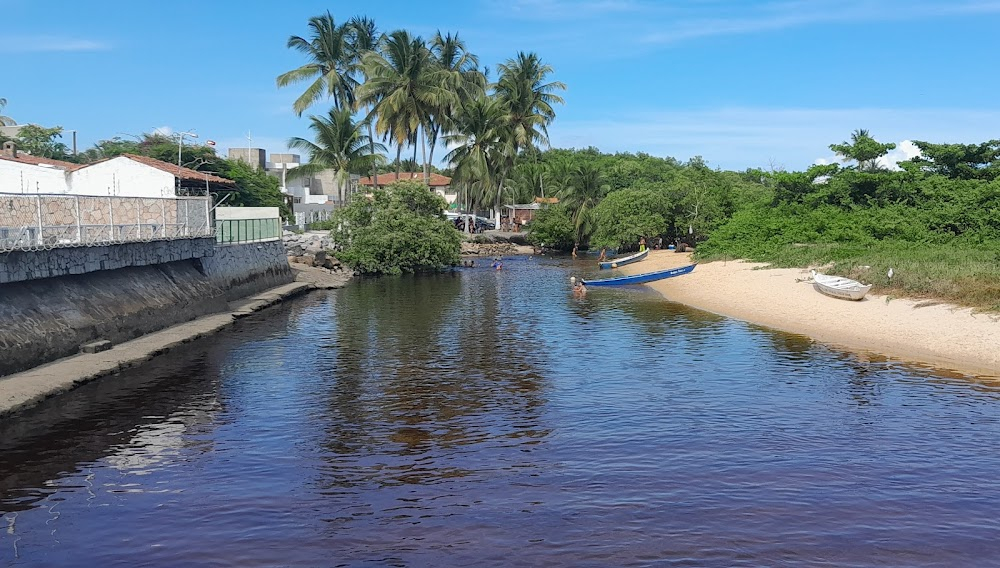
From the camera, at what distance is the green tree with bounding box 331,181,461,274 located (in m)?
57.5

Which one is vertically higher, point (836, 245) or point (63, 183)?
point (63, 183)

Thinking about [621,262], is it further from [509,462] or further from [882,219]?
[509,462]

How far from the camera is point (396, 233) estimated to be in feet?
189

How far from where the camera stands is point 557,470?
48.8 ft

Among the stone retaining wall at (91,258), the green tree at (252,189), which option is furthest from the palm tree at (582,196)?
the stone retaining wall at (91,258)

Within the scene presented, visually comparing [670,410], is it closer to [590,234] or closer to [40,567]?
[40,567]

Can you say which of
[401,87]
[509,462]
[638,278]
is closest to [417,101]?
[401,87]

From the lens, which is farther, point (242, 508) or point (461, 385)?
point (461, 385)

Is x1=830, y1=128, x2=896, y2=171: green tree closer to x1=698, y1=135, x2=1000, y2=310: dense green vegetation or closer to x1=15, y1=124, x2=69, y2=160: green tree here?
x1=698, y1=135, x2=1000, y2=310: dense green vegetation

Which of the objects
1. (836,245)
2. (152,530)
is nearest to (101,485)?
(152,530)

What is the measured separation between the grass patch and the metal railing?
2861 centimetres

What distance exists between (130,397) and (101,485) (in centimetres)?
651

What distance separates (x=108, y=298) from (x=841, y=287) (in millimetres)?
27174

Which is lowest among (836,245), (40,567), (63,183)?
(40,567)
